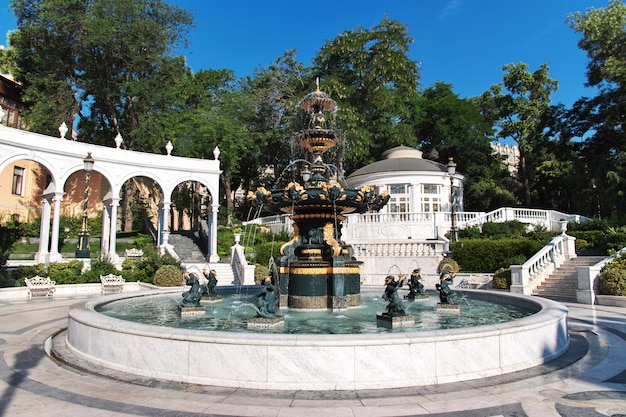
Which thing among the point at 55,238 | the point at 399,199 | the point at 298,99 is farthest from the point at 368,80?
the point at 55,238

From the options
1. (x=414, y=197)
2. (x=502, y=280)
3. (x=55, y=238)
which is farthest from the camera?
(x=414, y=197)

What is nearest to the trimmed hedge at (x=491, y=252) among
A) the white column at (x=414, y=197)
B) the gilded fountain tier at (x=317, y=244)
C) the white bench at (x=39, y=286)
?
the white column at (x=414, y=197)

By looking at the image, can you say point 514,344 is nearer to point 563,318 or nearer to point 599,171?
point 563,318

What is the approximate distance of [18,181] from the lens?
38.5 metres

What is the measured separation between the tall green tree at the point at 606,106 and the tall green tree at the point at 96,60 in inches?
1513

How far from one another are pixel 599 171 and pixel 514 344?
124 ft

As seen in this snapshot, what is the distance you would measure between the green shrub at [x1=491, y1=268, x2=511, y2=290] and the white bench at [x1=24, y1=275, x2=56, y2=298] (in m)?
20.7

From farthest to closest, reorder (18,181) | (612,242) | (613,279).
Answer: (18,181)
(612,242)
(613,279)

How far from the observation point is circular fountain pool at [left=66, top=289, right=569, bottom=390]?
19.5ft

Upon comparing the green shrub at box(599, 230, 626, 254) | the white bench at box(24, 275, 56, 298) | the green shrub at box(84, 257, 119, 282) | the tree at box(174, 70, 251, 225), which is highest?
the tree at box(174, 70, 251, 225)

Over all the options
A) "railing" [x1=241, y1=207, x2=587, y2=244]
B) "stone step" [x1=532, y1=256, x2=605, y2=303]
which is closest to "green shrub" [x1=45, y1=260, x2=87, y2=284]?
"railing" [x1=241, y1=207, x2=587, y2=244]

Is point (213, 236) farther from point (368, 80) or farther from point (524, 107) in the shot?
point (524, 107)

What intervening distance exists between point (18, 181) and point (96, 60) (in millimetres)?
13060

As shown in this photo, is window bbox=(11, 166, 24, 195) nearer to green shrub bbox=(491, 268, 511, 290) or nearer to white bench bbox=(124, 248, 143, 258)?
white bench bbox=(124, 248, 143, 258)
